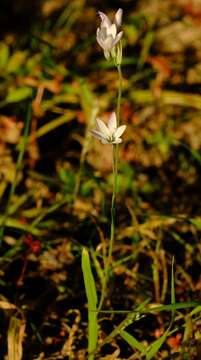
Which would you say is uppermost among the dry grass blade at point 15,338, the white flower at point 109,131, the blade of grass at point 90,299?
the white flower at point 109,131

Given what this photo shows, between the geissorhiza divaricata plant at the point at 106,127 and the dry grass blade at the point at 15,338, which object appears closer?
the geissorhiza divaricata plant at the point at 106,127

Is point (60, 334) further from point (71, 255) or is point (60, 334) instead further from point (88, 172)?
point (88, 172)

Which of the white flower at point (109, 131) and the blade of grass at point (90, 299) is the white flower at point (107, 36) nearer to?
the white flower at point (109, 131)

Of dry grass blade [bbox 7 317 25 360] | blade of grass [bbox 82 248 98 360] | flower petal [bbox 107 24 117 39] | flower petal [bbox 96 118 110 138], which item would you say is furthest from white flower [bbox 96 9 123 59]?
dry grass blade [bbox 7 317 25 360]

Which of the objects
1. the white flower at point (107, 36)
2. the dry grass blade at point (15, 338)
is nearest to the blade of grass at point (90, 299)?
the dry grass blade at point (15, 338)

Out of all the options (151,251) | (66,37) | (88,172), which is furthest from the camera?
(66,37)

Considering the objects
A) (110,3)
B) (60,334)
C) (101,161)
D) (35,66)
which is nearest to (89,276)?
(60,334)

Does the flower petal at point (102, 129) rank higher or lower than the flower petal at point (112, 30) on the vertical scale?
lower

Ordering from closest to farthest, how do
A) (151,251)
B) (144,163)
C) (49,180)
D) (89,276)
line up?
(89,276) < (151,251) < (49,180) < (144,163)

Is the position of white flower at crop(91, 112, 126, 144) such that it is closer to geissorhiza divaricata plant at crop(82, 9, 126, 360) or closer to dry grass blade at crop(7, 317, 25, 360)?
geissorhiza divaricata plant at crop(82, 9, 126, 360)
